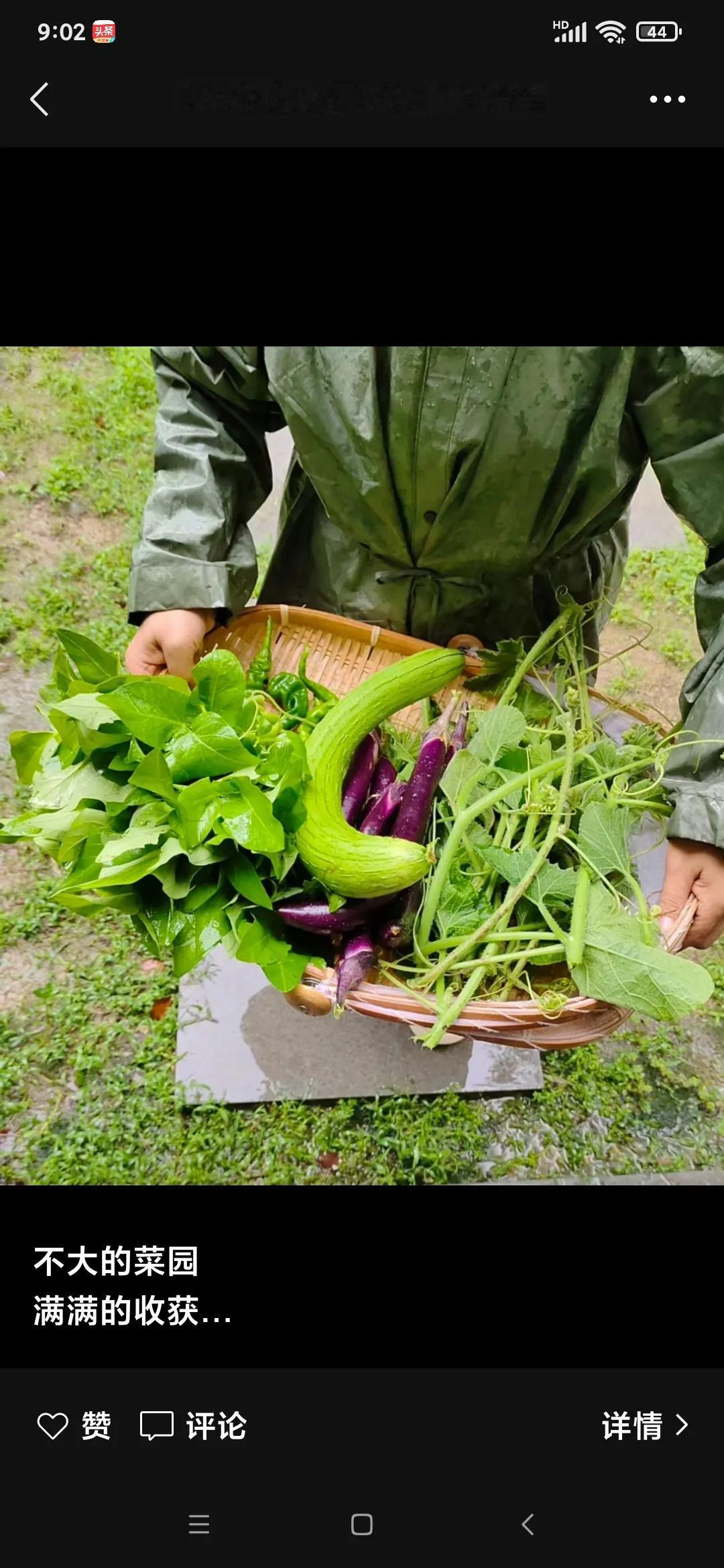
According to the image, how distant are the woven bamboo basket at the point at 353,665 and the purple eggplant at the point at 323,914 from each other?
9 centimetres

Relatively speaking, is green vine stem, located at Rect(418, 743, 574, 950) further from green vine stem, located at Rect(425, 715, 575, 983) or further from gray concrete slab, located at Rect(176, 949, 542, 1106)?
gray concrete slab, located at Rect(176, 949, 542, 1106)

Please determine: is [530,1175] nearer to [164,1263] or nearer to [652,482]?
[164,1263]

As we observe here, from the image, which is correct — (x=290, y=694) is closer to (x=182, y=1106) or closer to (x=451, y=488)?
(x=451, y=488)

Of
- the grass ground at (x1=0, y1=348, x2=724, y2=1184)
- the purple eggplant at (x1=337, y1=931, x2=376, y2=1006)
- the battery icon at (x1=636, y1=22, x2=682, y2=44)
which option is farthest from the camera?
the grass ground at (x1=0, y1=348, x2=724, y2=1184)

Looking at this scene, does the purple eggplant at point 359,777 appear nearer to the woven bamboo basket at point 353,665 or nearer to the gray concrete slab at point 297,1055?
the woven bamboo basket at point 353,665

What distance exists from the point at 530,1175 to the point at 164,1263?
117cm

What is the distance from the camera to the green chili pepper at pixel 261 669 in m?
2.03

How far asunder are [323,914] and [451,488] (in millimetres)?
757

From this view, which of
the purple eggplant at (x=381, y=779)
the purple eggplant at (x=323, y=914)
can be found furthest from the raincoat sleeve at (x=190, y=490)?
the purple eggplant at (x=323, y=914)

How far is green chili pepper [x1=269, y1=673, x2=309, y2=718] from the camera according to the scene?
1.98 m

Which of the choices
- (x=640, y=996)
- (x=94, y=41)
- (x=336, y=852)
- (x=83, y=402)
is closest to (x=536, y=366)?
(x=94, y=41)

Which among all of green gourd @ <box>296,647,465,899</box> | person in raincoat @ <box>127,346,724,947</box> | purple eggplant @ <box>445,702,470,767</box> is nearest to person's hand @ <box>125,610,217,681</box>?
person in raincoat @ <box>127,346,724,947</box>

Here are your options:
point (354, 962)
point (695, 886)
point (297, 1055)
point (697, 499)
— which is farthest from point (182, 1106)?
point (697, 499)

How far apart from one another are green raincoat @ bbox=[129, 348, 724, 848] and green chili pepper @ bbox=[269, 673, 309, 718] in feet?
0.58
